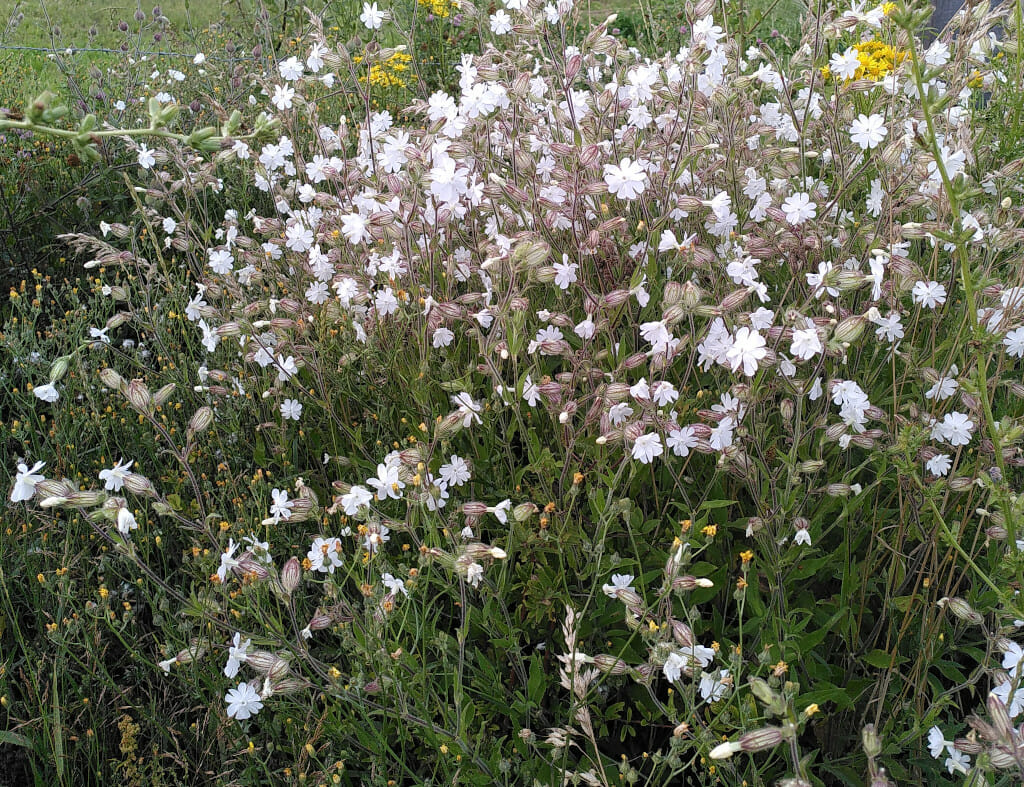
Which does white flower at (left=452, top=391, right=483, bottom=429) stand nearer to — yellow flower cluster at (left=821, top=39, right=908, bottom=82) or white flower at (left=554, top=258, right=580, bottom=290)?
white flower at (left=554, top=258, right=580, bottom=290)

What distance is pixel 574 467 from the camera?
195 cm

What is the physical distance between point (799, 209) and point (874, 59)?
4.24 ft

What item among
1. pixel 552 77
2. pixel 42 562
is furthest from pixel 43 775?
pixel 552 77

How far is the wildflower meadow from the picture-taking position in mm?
1564

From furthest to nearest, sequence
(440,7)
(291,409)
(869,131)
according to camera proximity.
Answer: (440,7) → (291,409) → (869,131)

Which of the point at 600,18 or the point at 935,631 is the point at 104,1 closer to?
the point at 600,18

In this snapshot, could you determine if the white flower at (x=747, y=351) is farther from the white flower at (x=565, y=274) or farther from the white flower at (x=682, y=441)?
the white flower at (x=565, y=274)

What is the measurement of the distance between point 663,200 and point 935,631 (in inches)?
45.1

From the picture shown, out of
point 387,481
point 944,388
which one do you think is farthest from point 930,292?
point 387,481

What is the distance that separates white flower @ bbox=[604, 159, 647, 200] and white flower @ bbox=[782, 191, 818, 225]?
370 mm

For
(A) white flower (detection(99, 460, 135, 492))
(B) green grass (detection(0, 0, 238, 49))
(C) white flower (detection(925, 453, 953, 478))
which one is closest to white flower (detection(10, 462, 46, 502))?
(A) white flower (detection(99, 460, 135, 492))

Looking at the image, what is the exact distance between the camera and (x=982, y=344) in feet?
4.54

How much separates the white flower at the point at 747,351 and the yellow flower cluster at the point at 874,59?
1.32 meters

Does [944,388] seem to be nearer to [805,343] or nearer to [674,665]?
[805,343]
